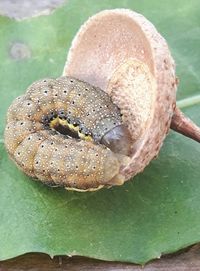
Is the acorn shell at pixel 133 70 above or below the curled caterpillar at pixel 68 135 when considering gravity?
above

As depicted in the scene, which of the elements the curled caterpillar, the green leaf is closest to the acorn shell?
the curled caterpillar

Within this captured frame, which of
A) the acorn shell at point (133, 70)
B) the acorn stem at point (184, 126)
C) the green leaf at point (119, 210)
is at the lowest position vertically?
the green leaf at point (119, 210)

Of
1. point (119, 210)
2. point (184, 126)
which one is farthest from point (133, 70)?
point (119, 210)

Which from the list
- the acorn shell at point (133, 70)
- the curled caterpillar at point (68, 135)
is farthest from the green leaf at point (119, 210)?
the acorn shell at point (133, 70)

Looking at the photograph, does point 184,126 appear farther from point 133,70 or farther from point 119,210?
point 119,210

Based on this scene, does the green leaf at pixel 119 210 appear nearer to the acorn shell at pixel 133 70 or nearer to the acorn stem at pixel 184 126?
the acorn stem at pixel 184 126

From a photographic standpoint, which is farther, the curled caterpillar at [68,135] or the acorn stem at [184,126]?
the acorn stem at [184,126]

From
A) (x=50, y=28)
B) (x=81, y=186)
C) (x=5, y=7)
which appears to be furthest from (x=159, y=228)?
(x=5, y=7)
